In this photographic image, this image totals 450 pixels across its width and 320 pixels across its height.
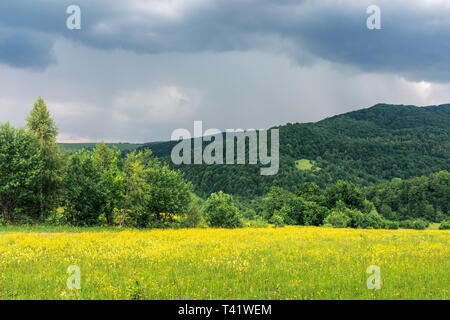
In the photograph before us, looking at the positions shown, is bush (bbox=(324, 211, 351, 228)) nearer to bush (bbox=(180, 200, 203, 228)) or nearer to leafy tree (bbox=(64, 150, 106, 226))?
bush (bbox=(180, 200, 203, 228))

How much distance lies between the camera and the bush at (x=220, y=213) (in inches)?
1383

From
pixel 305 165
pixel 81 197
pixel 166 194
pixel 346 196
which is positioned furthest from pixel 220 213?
pixel 305 165

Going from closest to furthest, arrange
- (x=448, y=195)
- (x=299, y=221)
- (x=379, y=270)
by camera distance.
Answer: (x=379, y=270) → (x=299, y=221) → (x=448, y=195)

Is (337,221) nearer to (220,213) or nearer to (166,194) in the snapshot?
(220,213)

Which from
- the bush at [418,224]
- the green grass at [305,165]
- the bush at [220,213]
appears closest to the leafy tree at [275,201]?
the bush at [418,224]

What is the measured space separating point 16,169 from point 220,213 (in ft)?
73.3

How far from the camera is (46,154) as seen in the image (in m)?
30.8

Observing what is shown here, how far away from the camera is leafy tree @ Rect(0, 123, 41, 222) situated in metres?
26.9

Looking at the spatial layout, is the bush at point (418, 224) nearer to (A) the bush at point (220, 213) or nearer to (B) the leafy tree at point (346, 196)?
(B) the leafy tree at point (346, 196)

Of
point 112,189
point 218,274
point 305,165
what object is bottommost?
point 218,274
